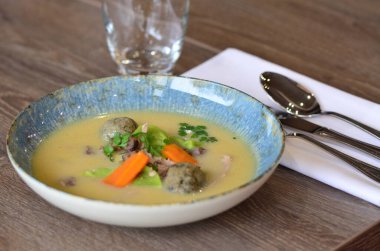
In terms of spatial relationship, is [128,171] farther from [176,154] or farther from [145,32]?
[145,32]

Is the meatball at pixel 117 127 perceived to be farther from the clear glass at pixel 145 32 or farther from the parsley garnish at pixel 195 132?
the clear glass at pixel 145 32

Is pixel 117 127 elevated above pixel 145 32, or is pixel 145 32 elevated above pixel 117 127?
pixel 117 127

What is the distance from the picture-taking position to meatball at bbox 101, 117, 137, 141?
3.53 feet

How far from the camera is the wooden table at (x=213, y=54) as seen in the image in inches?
38.0

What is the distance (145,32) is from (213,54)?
16cm

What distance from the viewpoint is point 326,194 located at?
1.08 m

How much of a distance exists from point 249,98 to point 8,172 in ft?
A: 1.33

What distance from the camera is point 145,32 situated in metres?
1.54

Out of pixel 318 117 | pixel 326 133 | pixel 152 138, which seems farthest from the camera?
pixel 318 117

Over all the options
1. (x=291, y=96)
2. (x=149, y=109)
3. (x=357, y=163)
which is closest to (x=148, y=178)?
(x=149, y=109)

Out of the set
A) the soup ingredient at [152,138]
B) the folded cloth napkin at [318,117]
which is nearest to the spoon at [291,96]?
the folded cloth napkin at [318,117]

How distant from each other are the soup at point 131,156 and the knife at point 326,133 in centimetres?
14

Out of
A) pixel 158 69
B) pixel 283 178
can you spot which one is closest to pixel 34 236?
pixel 283 178

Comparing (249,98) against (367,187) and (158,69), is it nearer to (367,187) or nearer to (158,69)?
(367,187)
